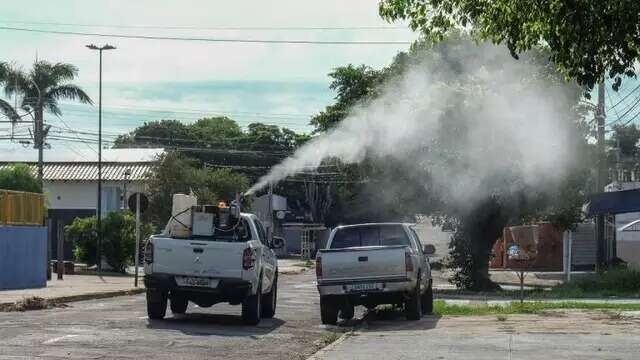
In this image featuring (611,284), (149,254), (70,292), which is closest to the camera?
(149,254)

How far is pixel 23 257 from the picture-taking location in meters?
28.1

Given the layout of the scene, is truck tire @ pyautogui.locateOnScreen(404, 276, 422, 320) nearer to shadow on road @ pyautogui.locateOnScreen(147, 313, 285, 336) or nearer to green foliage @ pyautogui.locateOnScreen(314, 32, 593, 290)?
shadow on road @ pyautogui.locateOnScreen(147, 313, 285, 336)

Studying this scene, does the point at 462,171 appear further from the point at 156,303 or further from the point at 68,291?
the point at 156,303

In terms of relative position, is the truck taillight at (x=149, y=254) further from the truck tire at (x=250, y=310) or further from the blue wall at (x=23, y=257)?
the blue wall at (x=23, y=257)

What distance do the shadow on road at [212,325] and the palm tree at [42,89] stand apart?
32.6 metres

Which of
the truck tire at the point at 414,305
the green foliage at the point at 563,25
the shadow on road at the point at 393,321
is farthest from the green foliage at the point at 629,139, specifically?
the green foliage at the point at 563,25

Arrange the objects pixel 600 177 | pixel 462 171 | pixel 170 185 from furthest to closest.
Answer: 1. pixel 170 185
2. pixel 600 177
3. pixel 462 171

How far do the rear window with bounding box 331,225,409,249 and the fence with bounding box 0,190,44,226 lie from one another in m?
11.6

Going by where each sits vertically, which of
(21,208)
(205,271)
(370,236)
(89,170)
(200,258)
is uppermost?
(89,170)

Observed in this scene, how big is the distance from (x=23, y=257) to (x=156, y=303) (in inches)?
484

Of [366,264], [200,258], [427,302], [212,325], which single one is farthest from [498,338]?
[427,302]

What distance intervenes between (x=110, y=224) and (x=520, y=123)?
773 inches

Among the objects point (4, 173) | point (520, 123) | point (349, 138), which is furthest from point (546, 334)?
point (4, 173)

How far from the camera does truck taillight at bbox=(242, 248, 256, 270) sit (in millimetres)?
16812
